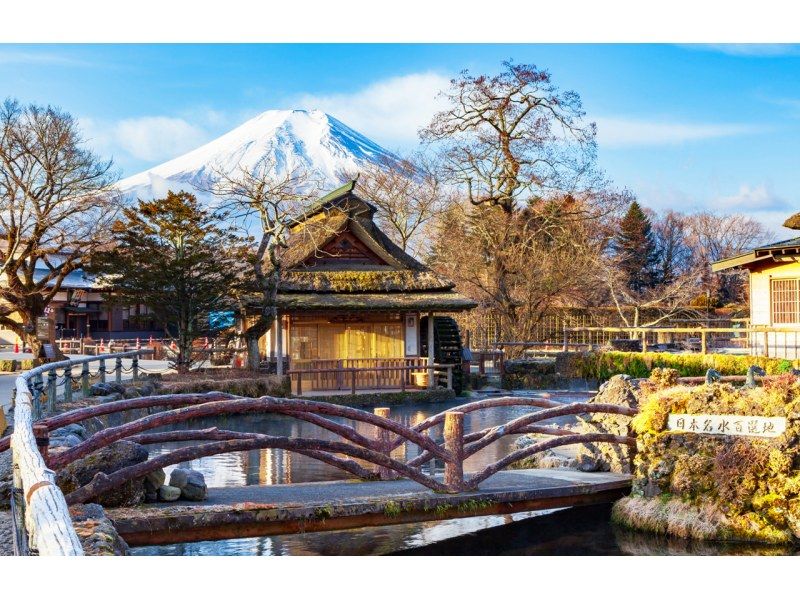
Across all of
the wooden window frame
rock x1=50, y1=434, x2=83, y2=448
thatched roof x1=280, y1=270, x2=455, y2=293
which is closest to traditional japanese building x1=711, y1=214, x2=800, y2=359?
the wooden window frame

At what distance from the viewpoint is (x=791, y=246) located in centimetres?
2098

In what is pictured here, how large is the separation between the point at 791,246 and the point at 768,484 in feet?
45.8

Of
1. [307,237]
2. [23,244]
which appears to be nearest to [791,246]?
[307,237]

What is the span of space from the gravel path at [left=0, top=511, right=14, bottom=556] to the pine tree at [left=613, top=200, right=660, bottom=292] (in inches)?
1558

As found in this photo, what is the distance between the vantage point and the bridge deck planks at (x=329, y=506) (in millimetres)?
7121

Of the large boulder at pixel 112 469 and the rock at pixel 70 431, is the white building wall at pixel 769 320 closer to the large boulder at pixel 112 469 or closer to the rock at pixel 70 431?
the rock at pixel 70 431

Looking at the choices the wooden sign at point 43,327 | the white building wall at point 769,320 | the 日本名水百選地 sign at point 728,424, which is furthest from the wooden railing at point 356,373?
the 日本名水百選地 sign at point 728,424

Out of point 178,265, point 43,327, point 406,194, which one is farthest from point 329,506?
point 406,194

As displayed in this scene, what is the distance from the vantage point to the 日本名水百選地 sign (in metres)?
8.67

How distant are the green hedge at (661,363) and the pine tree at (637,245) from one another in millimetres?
19846

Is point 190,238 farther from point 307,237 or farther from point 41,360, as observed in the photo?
point 41,360

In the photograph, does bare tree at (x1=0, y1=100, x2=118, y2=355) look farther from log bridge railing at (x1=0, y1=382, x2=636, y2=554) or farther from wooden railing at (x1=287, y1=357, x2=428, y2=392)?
log bridge railing at (x1=0, y1=382, x2=636, y2=554)

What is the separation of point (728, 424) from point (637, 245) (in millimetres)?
37130

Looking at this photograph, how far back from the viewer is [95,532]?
5.72 metres
